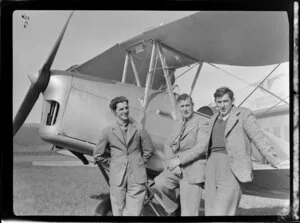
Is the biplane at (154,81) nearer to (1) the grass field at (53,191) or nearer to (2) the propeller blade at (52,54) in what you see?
(2) the propeller blade at (52,54)

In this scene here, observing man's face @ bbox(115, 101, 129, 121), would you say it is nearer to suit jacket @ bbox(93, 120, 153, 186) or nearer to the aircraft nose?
suit jacket @ bbox(93, 120, 153, 186)

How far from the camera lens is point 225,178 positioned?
380 centimetres

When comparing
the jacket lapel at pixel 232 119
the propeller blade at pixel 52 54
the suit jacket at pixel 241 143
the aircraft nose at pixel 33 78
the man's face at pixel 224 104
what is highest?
the propeller blade at pixel 52 54

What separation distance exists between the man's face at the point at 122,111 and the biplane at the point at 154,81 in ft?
0.26

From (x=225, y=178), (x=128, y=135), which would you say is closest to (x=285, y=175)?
(x=225, y=178)

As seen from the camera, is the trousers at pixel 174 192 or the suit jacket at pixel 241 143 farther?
the trousers at pixel 174 192

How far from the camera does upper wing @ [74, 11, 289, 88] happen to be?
12.6 ft

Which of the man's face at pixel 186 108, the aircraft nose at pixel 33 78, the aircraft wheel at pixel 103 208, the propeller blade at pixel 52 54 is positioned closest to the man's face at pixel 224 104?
the man's face at pixel 186 108

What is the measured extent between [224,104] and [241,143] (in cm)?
37

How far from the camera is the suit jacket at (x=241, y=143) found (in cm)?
375

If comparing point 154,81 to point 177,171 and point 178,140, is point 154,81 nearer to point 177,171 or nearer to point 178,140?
point 178,140

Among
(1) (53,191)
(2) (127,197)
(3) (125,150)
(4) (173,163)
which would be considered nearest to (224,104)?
(4) (173,163)

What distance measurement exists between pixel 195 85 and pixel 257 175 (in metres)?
0.96

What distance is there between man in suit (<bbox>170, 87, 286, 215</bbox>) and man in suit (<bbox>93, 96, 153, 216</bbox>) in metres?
0.31
